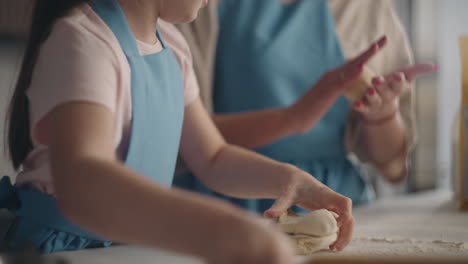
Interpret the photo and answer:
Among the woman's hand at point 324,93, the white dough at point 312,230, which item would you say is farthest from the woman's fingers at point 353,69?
the white dough at point 312,230

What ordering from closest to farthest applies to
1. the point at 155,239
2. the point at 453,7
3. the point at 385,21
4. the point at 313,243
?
1. the point at 155,239
2. the point at 313,243
3. the point at 385,21
4. the point at 453,7

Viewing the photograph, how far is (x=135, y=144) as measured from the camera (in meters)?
0.38

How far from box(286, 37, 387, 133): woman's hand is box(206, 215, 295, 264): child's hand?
35cm

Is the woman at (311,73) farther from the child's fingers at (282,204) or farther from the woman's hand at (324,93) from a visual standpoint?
the child's fingers at (282,204)

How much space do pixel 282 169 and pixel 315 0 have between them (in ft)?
1.36

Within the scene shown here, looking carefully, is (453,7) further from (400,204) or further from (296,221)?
(296,221)

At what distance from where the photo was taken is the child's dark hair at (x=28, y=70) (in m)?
0.38

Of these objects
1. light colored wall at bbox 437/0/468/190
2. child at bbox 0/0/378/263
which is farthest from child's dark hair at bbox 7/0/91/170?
light colored wall at bbox 437/0/468/190

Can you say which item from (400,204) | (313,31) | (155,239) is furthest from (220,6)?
(155,239)

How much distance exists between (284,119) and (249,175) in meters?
0.19

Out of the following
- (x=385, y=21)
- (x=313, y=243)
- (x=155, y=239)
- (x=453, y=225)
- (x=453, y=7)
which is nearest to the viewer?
(x=155, y=239)

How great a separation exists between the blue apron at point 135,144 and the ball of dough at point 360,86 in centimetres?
24

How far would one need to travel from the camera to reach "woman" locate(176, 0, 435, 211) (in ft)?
2.41

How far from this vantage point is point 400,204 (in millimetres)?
751
